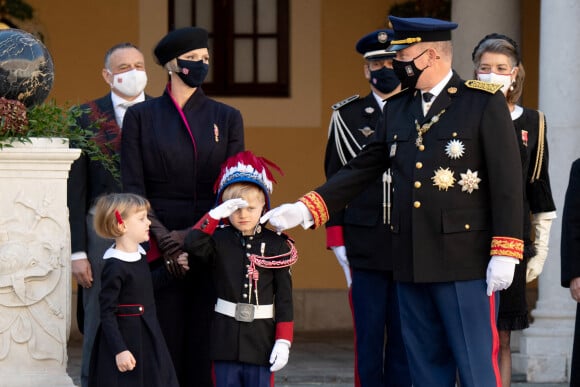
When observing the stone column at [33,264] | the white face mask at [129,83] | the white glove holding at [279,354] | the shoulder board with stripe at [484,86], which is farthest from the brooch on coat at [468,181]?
the white face mask at [129,83]

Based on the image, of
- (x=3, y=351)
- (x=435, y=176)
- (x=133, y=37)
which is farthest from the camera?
(x=133, y=37)

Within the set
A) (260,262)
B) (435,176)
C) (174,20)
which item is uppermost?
(174,20)

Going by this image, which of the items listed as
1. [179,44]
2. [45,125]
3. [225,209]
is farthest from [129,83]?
[225,209]

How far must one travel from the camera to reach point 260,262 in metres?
6.88

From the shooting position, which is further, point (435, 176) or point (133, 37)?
point (133, 37)

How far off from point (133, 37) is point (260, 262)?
6165mm

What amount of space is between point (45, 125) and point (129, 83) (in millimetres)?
1152

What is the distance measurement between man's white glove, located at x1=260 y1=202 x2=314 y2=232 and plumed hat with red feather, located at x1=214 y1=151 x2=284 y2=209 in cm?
35

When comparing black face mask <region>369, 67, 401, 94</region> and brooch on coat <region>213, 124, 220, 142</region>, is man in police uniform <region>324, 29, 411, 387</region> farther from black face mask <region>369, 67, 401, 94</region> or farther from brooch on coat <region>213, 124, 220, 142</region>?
brooch on coat <region>213, 124, 220, 142</region>

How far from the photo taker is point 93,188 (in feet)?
26.2

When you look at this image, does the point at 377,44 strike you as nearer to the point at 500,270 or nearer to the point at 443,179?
the point at 443,179

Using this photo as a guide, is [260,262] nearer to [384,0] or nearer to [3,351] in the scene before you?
[3,351]

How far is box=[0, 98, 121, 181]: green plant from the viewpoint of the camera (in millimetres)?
6789

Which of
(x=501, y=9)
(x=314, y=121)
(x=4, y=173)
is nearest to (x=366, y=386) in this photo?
(x=4, y=173)
